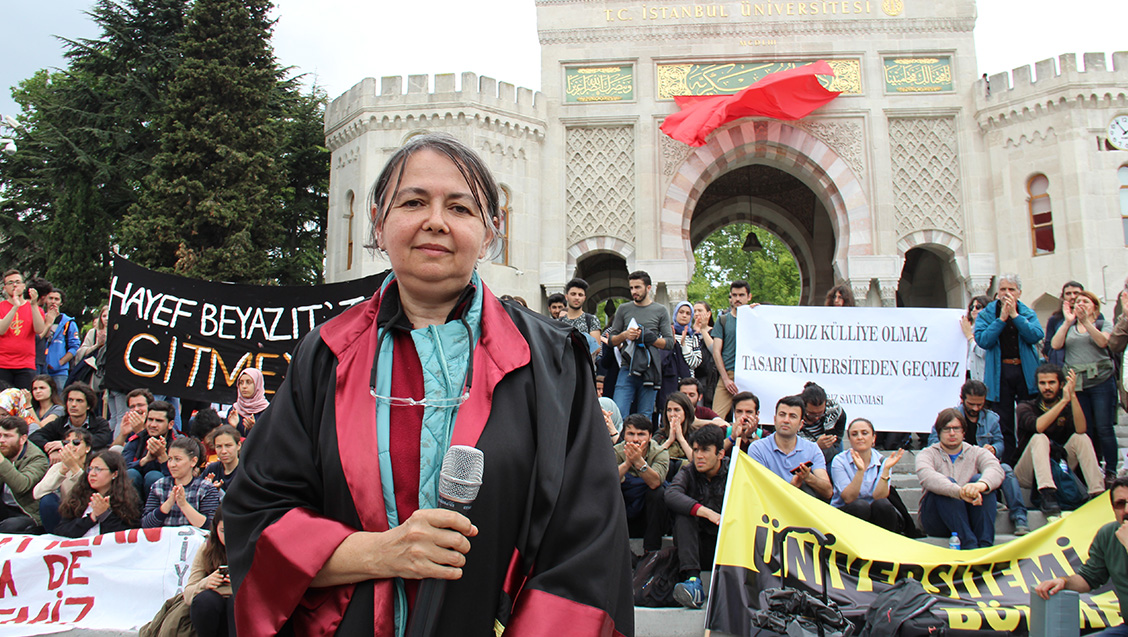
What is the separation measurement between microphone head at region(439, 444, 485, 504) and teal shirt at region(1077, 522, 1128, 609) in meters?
4.93

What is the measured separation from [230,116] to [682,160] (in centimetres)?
1065

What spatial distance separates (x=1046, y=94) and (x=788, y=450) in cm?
1450

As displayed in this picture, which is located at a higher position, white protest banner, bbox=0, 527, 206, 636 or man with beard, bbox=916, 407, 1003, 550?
man with beard, bbox=916, 407, 1003, 550

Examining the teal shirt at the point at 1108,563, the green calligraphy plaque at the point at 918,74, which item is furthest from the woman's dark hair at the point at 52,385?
the green calligraphy plaque at the point at 918,74

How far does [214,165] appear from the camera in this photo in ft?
59.0

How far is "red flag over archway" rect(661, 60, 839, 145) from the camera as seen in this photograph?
55.1 feet

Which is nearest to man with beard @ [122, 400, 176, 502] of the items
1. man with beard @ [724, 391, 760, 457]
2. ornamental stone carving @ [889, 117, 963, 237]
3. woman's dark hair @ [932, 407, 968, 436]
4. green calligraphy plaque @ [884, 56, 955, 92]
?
man with beard @ [724, 391, 760, 457]

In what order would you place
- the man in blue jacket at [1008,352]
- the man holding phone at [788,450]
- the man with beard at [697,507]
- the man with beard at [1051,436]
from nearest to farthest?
the man with beard at [697,507] → the man holding phone at [788,450] → the man with beard at [1051,436] → the man in blue jacket at [1008,352]

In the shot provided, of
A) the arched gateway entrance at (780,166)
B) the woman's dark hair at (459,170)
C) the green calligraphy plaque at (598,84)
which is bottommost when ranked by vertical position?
the woman's dark hair at (459,170)

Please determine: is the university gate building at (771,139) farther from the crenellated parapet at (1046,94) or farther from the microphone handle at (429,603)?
the microphone handle at (429,603)

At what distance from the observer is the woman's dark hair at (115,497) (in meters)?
5.91

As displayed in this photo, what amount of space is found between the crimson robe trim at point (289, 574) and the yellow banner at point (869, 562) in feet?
12.8

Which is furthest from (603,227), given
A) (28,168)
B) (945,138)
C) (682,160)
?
(28,168)

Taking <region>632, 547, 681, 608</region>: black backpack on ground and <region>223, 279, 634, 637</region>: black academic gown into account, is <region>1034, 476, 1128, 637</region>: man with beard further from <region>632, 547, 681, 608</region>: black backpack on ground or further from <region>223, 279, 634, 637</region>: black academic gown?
<region>223, 279, 634, 637</region>: black academic gown
